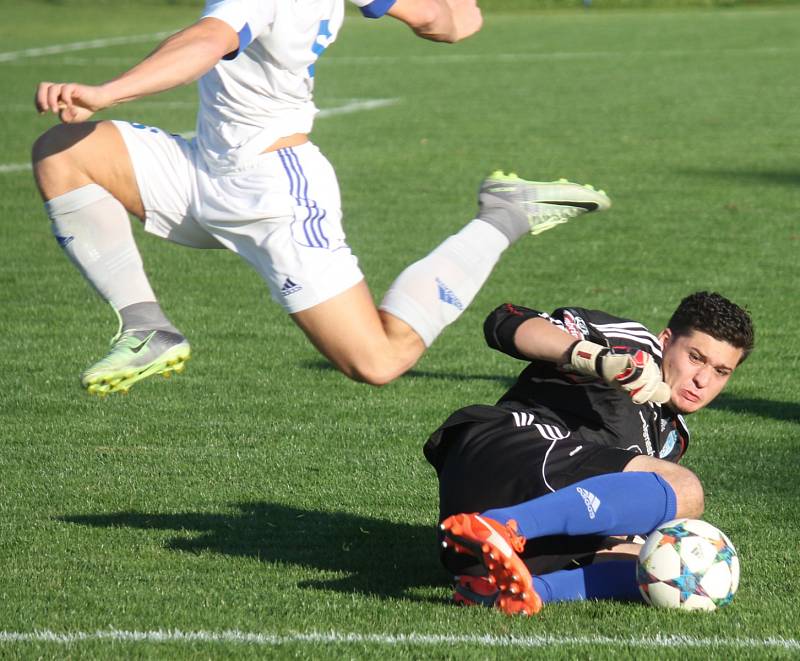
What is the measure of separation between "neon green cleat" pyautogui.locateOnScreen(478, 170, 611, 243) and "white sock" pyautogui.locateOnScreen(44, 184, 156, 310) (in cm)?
125

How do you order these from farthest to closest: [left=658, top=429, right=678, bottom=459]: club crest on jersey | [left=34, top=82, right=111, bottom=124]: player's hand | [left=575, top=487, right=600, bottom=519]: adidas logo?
[left=658, top=429, right=678, bottom=459]: club crest on jersey < [left=575, top=487, right=600, bottom=519]: adidas logo < [left=34, top=82, right=111, bottom=124]: player's hand

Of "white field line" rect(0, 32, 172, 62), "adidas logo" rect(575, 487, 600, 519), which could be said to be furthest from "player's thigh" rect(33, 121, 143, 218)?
"white field line" rect(0, 32, 172, 62)

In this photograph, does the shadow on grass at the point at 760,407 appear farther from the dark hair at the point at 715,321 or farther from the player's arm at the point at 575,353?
the player's arm at the point at 575,353

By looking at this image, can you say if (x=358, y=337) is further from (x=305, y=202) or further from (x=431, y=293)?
(x=305, y=202)

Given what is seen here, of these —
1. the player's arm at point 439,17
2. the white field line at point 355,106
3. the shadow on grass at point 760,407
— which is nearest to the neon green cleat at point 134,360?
the player's arm at point 439,17

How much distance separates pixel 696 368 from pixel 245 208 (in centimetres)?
160

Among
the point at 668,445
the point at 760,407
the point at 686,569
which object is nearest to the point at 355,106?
the point at 760,407

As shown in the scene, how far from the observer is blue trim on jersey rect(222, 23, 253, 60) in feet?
14.1

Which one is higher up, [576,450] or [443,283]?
[443,283]

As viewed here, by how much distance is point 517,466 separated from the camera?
4691 mm

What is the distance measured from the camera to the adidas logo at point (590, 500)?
4520 millimetres

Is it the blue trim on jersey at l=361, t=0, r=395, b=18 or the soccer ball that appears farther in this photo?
the blue trim on jersey at l=361, t=0, r=395, b=18

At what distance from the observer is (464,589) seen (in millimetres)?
4652

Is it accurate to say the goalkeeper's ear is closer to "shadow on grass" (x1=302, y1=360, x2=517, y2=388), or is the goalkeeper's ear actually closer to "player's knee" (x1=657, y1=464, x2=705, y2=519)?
"player's knee" (x1=657, y1=464, x2=705, y2=519)
